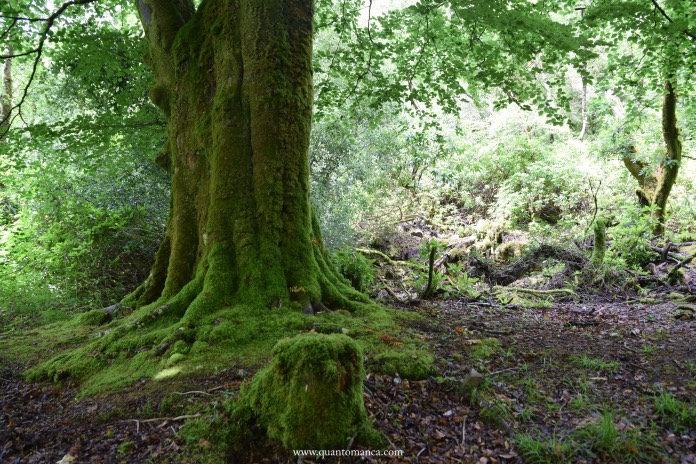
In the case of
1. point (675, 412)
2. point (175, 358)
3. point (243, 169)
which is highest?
point (243, 169)

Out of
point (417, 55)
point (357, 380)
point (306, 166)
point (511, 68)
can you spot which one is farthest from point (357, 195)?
point (357, 380)

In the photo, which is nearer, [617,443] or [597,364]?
[617,443]

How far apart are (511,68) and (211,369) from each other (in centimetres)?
609

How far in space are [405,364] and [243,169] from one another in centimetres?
280

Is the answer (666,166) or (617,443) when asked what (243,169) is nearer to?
(617,443)

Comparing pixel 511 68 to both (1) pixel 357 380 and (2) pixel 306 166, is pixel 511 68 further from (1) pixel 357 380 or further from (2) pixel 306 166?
(1) pixel 357 380

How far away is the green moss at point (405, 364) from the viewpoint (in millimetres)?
3166

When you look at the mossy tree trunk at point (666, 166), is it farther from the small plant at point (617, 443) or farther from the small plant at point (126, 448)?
the small plant at point (126, 448)

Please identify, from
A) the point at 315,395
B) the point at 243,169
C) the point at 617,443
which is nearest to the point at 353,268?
the point at 243,169

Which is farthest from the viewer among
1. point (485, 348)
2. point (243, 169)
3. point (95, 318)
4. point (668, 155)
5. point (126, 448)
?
point (668, 155)

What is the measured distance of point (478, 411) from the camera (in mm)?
2766

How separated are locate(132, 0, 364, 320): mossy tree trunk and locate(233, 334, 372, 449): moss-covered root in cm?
180

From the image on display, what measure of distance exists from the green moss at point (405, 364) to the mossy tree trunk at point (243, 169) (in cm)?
120

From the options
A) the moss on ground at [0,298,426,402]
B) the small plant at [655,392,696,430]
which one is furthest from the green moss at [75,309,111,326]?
the small plant at [655,392,696,430]
